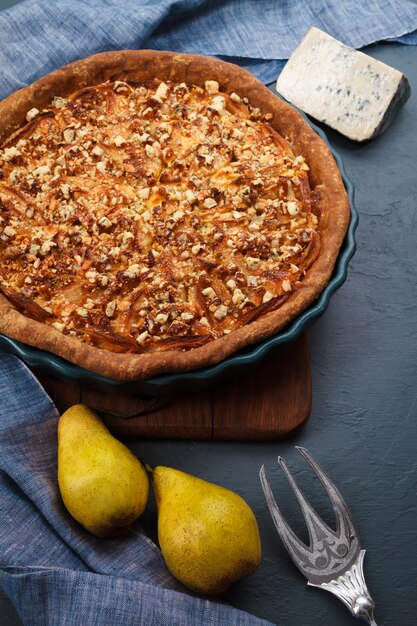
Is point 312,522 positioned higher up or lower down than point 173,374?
lower down

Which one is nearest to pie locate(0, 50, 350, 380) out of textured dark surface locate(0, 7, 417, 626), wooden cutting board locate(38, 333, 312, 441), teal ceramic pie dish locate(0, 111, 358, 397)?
teal ceramic pie dish locate(0, 111, 358, 397)

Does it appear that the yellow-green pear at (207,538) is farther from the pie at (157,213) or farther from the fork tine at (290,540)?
the pie at (157,213)

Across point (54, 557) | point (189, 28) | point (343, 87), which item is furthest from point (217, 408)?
point (189, 28)

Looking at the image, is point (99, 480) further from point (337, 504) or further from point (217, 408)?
point (337, 504)

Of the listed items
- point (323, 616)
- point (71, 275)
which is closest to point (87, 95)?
point (71, 275)

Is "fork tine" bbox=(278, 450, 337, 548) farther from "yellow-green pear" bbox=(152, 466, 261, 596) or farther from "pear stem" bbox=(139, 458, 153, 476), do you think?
"pear stem" bbox=(139, 458, 153, 476)

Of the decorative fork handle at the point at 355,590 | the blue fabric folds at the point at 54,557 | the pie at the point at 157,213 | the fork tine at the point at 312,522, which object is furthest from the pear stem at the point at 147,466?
the decorative fork handle at the point at 355,590
